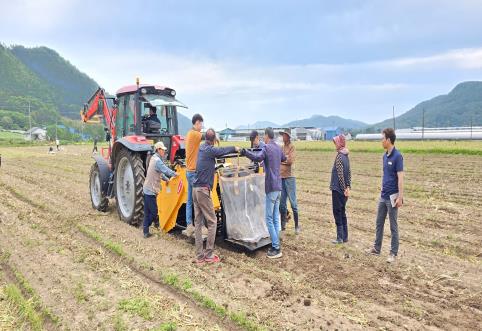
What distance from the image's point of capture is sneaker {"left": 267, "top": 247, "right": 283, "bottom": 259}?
587 cm

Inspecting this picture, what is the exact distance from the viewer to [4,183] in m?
13.2

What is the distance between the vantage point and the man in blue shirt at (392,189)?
5.76m

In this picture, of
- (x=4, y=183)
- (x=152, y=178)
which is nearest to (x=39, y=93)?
(x=4, y=183)

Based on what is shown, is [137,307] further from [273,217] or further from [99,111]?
[99,111]

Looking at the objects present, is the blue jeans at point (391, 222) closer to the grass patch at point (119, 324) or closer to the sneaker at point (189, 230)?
the sneaker at point (189, 230)

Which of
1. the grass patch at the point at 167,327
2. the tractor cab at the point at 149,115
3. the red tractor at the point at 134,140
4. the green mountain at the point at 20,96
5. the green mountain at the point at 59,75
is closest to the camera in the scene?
the grass patch at the point at 167,327

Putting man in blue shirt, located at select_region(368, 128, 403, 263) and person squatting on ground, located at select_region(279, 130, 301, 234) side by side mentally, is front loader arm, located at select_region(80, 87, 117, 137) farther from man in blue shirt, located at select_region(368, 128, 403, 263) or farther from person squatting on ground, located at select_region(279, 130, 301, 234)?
man in blue shirt, located at select_region(368, 128, 403, 263)

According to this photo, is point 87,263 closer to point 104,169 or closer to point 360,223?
point 104,169

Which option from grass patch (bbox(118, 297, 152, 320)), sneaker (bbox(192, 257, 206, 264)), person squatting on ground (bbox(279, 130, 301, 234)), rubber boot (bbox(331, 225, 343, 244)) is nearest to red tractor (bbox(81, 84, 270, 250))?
sneaker (bbox(192, 257, 206, 264))

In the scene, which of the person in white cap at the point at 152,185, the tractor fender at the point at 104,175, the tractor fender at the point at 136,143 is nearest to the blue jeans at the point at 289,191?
the person in white cap at the point at 152,185

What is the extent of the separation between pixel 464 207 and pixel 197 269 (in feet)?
23.8

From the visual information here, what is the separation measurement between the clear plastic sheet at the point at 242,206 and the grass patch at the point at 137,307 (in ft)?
6.47

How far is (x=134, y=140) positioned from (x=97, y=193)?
2.24 meters

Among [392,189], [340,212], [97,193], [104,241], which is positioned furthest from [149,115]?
[392,189]
